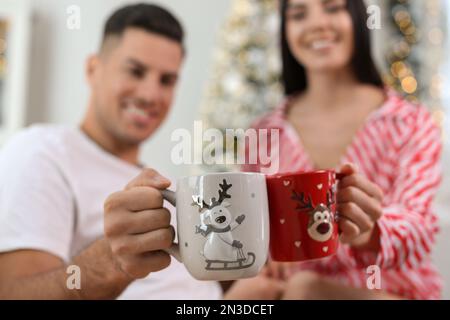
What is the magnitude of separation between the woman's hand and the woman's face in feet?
1.14

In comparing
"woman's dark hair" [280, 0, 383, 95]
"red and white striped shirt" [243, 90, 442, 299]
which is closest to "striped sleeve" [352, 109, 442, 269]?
"red and white striped shirt" [243, 90, 442, 299]

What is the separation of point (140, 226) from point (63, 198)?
1.02ft

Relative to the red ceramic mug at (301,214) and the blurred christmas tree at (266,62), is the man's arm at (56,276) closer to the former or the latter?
the red ceramic mug at (301,214)

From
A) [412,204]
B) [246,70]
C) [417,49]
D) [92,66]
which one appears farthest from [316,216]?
[417,49]

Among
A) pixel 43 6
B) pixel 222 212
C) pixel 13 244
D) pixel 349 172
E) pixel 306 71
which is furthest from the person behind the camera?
pixel 43 6

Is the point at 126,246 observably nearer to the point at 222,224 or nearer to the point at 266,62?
the point at 222,224

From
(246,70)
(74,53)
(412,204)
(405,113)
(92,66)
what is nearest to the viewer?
(412,204)

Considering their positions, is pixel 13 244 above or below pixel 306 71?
below

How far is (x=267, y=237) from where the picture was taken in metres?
0.43

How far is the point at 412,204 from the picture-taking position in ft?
2.16

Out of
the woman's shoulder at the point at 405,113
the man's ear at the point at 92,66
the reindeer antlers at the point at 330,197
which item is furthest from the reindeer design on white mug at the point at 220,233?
the man's ear at the point at 92,66
